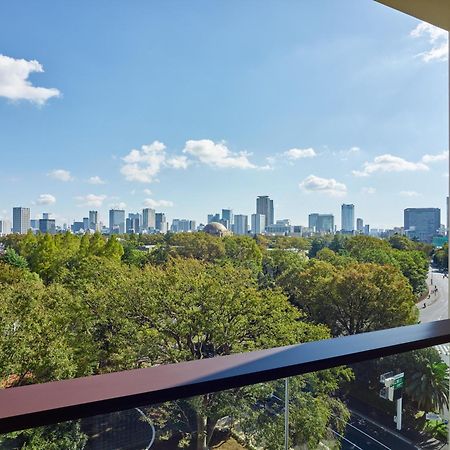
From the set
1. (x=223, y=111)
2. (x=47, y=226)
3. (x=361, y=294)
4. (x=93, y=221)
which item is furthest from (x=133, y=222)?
(x=361, y=294)

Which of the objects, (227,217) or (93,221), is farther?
(227,217)

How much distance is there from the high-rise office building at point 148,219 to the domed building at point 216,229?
46cm

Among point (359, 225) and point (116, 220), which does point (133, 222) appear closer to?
point (116, 220)

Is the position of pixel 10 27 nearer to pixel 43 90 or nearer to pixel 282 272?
pixel 43 90

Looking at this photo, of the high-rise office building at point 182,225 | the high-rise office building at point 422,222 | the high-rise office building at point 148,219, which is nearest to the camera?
the high-rise office building at point 148,219

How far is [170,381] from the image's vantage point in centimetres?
99

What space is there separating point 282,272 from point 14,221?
236cm

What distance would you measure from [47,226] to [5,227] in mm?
240

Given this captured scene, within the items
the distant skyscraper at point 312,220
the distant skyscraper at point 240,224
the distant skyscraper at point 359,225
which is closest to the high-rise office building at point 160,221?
the distant skyscraper at point 240,224

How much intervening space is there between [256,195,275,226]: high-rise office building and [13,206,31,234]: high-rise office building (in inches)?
68.6

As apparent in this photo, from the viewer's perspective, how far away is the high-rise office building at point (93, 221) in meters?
2.73

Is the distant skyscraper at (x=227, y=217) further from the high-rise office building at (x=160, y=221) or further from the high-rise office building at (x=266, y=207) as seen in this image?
the high-rise office building at (x=160, y=221)

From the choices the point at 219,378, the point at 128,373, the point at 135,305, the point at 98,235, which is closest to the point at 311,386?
the point at 219,378

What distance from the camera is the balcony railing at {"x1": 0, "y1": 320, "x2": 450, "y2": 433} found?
0.85 m
